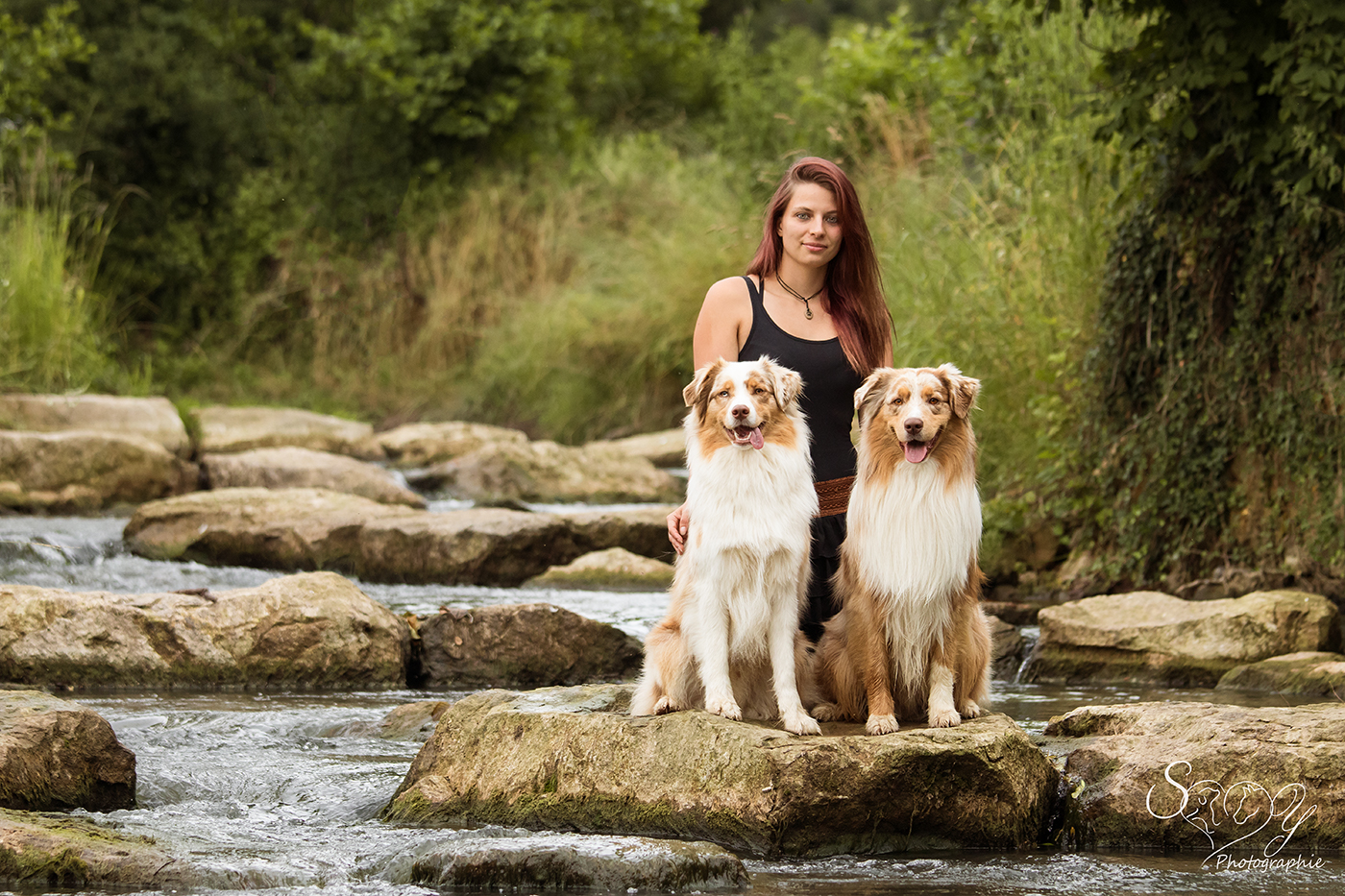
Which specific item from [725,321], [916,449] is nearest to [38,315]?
[725,321]

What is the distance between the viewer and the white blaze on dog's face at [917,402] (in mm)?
3938

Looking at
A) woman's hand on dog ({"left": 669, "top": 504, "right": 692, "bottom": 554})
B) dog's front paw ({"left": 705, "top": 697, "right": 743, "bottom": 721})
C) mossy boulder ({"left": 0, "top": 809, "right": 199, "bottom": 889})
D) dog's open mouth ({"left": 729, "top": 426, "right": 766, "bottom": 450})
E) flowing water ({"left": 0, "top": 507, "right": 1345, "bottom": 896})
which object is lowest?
flowing water ({"left": 0, "top": 507, "right": 1345, "bottom": 896})

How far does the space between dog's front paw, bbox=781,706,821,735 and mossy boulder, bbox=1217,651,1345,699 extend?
10.00 feet

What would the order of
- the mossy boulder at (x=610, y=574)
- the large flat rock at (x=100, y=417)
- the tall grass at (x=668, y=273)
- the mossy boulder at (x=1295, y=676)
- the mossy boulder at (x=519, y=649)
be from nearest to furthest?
the mossy boulder at (x=1295, y=676) → the mossy boulder at (x=519, y=649) → the tall grass at (x=668, y=273) → the mossy boulder at (x=610, y=574) → the large flat rock at (x=100, y=417)

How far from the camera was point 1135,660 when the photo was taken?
6562 mm

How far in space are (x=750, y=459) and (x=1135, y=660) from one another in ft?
11.7

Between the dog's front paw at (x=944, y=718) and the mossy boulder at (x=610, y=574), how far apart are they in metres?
4.75

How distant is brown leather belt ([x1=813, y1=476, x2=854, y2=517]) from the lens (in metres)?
4.69

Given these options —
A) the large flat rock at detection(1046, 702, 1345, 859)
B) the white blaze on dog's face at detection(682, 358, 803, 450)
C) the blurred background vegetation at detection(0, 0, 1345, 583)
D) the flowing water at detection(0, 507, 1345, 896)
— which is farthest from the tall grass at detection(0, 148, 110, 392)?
the large flat rock at detection(1046, 702, 1345, 859)

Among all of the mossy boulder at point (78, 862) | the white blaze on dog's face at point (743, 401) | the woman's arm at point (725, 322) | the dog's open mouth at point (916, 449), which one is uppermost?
the woman's arm at point (725, 322)

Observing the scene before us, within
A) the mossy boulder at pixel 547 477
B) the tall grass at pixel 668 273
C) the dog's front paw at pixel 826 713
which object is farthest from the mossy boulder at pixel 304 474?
the dog's front paw at pixel 826 713

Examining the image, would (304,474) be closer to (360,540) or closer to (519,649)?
(360,540)
